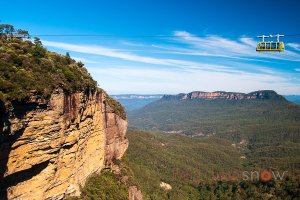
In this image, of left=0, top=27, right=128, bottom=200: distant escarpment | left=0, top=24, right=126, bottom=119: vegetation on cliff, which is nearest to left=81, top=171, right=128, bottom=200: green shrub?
left=0, top=27, right=128, bottom=200: distant escarpment

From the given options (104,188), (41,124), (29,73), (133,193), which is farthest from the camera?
(133,193)

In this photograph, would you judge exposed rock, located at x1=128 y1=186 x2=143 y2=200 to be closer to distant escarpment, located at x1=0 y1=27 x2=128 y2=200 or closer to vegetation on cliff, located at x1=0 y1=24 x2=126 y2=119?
distant escarpment, located at x1=0 y1=27 x2=128 y2=200

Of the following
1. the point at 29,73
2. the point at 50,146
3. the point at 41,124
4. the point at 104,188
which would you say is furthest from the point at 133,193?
the point at 29,73

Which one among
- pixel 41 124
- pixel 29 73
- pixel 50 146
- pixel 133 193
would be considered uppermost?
pixel 29 73

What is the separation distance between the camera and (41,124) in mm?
21812

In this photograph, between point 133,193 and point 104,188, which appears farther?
point 133,193

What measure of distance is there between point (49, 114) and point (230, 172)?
11662 centimetres

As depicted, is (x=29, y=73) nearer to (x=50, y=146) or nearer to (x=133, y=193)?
(x=50, y=146)

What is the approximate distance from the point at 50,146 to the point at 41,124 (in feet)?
8.15

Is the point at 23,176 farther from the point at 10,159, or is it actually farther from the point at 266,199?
the point at 266,199

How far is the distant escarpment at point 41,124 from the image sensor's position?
19.8 m

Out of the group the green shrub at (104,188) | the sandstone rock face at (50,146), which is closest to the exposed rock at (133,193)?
the green shrub at (104,188)

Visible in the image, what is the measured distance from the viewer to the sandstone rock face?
20.2m

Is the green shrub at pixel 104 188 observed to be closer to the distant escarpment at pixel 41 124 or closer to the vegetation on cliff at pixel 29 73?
the distant escarpment at pixel 41 124
